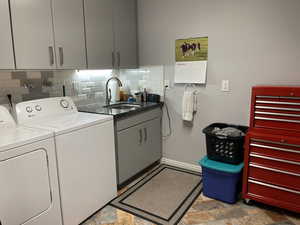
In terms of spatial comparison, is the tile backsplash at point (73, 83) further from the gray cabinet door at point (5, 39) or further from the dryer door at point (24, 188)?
the dryer door at point (24, 188)

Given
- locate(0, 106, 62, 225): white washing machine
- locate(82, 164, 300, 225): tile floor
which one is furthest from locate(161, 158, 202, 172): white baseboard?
locate(0, 106, 62, 225): white washing machine

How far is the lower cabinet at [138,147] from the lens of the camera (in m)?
2.54

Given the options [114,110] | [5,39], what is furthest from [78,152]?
[5,39]

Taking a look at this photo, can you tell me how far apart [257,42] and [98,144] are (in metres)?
1.92

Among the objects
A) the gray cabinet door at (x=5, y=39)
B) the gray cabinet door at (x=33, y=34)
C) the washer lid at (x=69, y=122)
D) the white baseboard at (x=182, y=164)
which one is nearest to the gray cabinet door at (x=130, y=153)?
the washer lid at (x=69, y=122)

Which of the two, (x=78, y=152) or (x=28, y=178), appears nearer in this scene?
(x=28, y=178)

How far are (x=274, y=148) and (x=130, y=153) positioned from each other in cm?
148

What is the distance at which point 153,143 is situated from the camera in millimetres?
3076

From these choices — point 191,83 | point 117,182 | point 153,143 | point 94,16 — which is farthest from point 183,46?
point 117,182

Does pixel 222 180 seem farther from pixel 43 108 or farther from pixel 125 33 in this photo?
pixel 125 33

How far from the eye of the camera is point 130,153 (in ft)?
8.76

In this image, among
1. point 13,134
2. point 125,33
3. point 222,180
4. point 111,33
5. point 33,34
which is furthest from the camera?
point 125,33

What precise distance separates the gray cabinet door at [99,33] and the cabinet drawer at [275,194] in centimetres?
201

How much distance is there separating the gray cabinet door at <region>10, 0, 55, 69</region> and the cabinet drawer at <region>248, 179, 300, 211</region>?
2.23m
